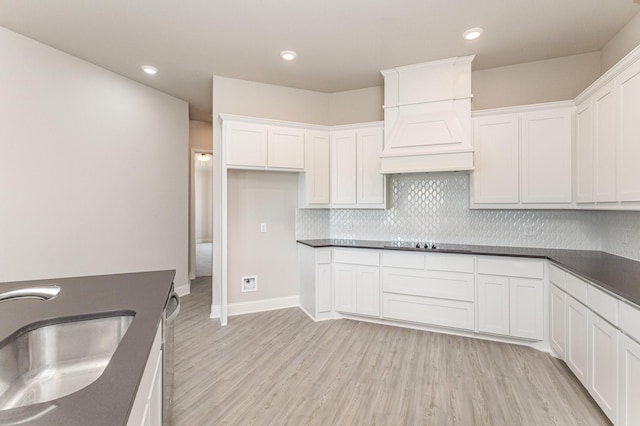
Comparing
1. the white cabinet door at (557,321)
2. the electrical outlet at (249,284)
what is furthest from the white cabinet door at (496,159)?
the electrical outlet at (249,284)

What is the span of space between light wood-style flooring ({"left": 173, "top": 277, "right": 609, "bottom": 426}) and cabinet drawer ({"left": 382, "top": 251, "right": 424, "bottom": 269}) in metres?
0.74

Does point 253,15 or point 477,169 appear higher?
point 253,15

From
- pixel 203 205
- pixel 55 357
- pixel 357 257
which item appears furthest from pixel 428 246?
→ pixel 203 205

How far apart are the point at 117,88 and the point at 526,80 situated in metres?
4.92

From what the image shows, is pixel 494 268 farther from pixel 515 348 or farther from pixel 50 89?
pixel 50 89

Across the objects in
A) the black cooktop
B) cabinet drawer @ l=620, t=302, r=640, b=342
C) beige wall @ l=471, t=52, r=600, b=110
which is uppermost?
beige wall @ l=471, t=52, r=600, b=110

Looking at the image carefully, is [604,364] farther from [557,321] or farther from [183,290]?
[183,290]

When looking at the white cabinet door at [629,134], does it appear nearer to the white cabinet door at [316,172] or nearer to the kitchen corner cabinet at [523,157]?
the kitchen corner cabinet at [523,157]

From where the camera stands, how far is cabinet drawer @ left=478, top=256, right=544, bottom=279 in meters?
2.83

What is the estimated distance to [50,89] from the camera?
311 cm

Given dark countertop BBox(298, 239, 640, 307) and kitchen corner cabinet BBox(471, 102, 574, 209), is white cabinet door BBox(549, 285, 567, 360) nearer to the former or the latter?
dark countertop BBox(298, 239, 640, 307)

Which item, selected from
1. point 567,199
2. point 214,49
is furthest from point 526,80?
point 214,49

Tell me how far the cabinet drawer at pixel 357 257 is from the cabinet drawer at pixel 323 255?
7cm

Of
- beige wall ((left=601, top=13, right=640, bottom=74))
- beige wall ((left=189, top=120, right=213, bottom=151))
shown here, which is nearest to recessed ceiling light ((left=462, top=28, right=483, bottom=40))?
beige wall ((left=601, top=13, right=640, bottom=74))
